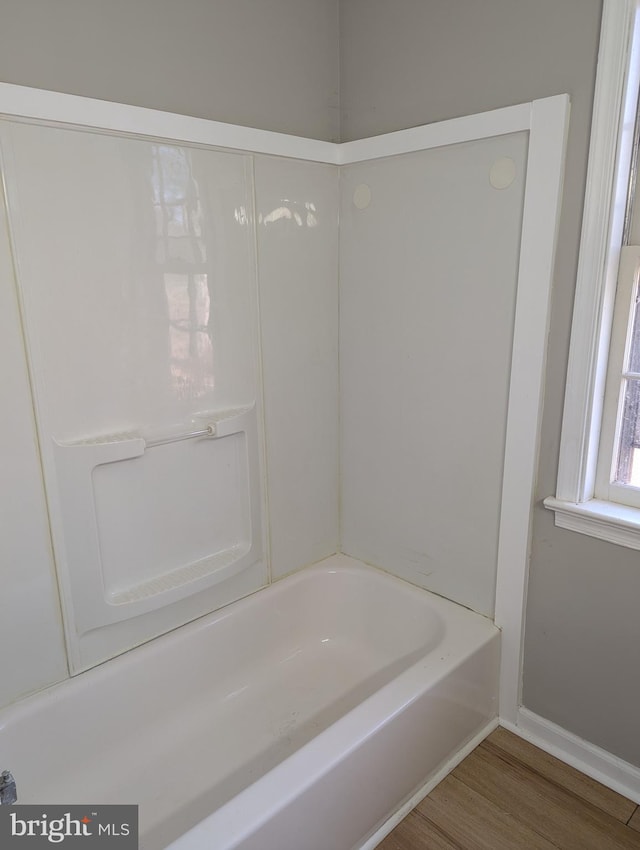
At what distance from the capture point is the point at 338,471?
Answer: 7.38 feet

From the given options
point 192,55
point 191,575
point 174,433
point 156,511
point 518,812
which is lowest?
point 518,812

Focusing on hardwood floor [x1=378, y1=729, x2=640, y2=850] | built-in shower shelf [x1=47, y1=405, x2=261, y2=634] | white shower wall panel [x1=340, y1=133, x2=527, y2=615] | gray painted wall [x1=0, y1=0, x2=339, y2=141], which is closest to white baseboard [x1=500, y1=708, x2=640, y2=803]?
hardwood floor [x1=378, y1=729, x2=640, y2=850]

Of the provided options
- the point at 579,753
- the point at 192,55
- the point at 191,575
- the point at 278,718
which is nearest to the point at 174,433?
the point at 191,575

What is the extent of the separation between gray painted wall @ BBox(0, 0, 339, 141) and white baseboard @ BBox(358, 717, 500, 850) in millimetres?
1995

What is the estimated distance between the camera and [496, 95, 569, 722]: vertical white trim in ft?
4.93

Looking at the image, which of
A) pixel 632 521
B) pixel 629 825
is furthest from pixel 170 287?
pixel 629 825

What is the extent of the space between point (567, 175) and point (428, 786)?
1707 millimetres

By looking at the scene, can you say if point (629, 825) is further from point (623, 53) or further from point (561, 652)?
point (623, 53)

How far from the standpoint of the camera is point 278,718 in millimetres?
1831

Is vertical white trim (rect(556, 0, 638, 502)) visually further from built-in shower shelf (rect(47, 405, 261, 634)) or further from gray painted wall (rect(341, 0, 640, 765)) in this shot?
built-in shower shelf (rect(47, 405, 261, 634))

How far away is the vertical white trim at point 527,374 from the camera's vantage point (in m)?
1.50

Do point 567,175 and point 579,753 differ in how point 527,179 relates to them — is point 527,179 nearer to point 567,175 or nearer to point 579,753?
point 567,175

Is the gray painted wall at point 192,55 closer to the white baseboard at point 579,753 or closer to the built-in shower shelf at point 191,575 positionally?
the built-in shower shelf at point 191,575

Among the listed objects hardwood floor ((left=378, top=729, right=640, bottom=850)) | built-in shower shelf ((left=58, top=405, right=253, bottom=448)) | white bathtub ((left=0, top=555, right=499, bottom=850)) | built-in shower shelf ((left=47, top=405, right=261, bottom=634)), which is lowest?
hardwood floor ((left=378, top=729, right=640, bottom=850))
